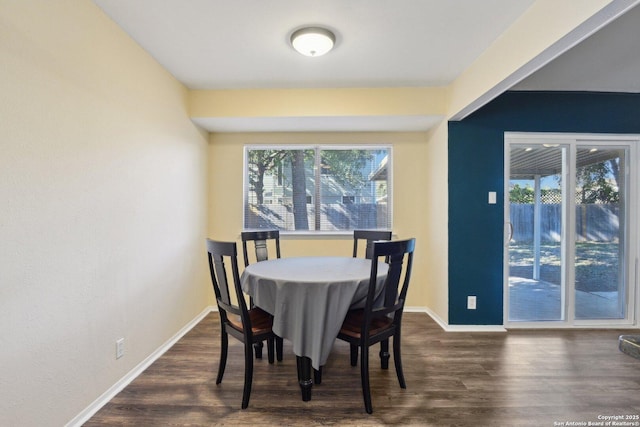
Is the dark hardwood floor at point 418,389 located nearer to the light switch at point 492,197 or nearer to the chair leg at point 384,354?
the chair leg at point 384,354

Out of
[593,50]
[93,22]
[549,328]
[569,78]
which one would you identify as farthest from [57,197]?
[549,328]

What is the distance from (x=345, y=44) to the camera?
2.21 metres

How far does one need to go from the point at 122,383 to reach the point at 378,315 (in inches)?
71.2

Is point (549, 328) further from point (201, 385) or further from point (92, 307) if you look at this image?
point (92, 307)

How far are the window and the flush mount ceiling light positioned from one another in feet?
5.01

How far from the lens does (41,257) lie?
4.71 feet

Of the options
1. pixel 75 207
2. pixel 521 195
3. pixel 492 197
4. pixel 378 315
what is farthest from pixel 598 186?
pixel 75 207

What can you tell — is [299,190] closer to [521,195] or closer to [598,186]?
[521,195]

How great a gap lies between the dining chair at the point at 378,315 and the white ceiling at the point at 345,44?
4.91 feet

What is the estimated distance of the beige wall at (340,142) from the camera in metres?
3.54

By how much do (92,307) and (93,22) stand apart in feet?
5.69

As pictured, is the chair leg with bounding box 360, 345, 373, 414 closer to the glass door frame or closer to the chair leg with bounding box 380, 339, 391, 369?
the chair leg with bounding box 380, 339, 391, 369

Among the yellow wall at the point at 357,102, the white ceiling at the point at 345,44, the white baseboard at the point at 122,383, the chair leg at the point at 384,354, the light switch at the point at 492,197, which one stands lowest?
the white baseboard at the point at 122,383

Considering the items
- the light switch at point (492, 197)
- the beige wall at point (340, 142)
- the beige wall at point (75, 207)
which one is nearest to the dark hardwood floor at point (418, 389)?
the beige wall at point (75, 207)
